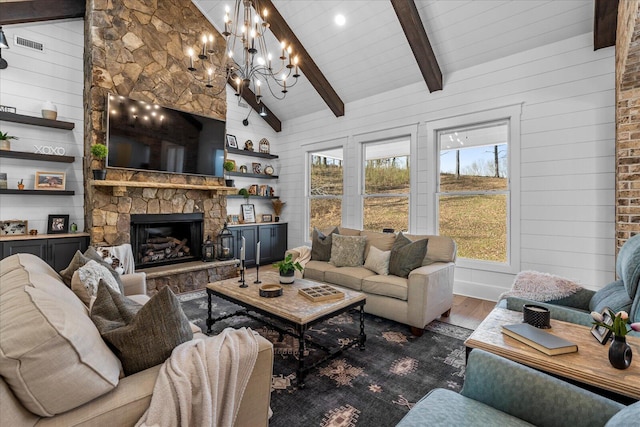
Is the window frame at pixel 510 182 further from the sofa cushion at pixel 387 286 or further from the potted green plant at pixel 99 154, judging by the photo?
the potted green plant at pixel 99 154

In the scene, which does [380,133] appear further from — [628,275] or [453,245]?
[628,275]

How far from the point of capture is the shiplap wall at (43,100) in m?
3.71

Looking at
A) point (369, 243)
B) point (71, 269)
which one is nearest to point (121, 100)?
point (71, 269)

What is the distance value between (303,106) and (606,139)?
14.9 feet

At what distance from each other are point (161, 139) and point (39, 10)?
1960mm

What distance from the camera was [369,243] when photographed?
3.86 meters

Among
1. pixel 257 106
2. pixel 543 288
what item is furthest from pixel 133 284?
pixel 257 106

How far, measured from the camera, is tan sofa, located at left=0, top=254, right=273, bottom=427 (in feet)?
2.65

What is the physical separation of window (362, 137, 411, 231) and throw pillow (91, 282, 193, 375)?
13.5ft

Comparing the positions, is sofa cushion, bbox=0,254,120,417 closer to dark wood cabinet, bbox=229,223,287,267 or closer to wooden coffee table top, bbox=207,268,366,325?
wooden coffee table top, bbox=207,268,366,325

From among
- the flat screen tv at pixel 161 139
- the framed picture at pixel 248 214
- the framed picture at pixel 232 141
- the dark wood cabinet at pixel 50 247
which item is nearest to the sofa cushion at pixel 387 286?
the flat screen tv at pixel 161 139

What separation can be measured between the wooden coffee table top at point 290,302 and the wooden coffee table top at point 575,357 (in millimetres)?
1017

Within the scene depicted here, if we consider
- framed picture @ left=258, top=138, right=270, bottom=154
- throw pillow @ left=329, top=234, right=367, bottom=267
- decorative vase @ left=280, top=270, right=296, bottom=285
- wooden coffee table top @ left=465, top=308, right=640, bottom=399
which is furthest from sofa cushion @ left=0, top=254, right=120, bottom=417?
framed picture @ left=258, top=138, right=270, bottom=154

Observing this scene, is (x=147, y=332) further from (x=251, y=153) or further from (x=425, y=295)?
(x=251, y=153)
